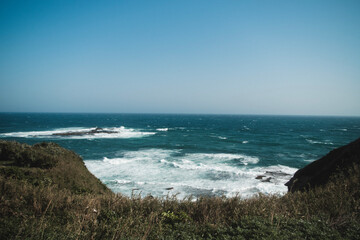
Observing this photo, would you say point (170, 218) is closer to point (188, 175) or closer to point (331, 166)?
point (331, 166)

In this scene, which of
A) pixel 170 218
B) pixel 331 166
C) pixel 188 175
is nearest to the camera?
pixel 170 218

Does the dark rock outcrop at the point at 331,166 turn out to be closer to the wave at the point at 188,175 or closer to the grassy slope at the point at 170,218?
the grassy slope at the point at 170,218

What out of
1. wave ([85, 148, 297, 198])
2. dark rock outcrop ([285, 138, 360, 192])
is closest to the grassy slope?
dark rock outcrop ([285, 138, 360, 192])

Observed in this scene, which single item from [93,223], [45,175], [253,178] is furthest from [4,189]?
[253,178]

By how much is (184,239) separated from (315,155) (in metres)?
40.6

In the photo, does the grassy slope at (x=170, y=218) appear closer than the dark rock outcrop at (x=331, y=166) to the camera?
Yes

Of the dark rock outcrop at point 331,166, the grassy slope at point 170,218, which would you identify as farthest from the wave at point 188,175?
the grassy slope at point 170,218

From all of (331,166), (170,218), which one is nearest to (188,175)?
(331,166)

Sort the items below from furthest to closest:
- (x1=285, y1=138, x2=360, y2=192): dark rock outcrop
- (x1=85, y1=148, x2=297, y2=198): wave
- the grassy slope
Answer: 1. (x1=85, y1=148, x2=297, y2=198): wave
2. (x1=285, y1=138, x2=360, y2=192): dark rock outcrop
3. the grassy slope

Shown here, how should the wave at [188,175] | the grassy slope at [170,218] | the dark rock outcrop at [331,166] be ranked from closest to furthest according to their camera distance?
the grassy slope at [170,218]
the dark rock outcrop at [331,166]
the wave at [188,175]

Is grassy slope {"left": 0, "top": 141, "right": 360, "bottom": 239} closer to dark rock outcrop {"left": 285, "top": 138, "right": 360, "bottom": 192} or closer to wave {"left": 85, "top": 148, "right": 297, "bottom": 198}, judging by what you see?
dark rock outcrop {"left": 285, "top": 138, "right": 360, "bottom": 192}

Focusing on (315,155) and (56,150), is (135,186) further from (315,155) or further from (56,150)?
(315,155)

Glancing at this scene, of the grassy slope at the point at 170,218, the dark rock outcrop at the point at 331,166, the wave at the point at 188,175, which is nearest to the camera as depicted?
the grassy slope at the point at 170,218

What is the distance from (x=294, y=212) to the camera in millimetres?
5148
